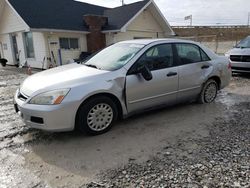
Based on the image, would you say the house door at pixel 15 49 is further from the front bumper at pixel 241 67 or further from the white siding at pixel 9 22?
the front bumper at pixel 241 67

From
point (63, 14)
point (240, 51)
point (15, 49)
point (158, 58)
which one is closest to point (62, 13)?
point (63, 14)

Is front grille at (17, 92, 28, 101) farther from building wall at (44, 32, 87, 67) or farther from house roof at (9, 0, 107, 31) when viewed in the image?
building wall at (44, 32, 87, 67)

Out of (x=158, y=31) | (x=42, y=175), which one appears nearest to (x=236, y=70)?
(x=42, y=175)

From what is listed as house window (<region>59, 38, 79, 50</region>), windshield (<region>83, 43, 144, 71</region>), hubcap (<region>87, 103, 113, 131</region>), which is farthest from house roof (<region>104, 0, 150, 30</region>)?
hubcap (<region>87, 103, 113, 131</region>)

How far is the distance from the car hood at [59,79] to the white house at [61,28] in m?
9.69

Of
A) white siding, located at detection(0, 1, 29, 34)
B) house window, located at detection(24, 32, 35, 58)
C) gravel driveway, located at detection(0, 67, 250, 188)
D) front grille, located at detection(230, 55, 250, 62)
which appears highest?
white siding, located at detection(0, 1, 29, 34)

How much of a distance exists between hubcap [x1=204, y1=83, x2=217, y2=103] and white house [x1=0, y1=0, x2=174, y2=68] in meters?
10.3

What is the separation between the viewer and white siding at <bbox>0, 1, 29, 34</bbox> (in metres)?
14.2

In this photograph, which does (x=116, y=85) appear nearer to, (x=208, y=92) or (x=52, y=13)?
(x=208, y=92)

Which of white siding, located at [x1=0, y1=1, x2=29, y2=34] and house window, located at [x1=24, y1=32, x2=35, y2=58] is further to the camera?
house window, located at [x1=24, y1=32, x2=35, y2=58]

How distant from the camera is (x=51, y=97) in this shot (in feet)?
11.3

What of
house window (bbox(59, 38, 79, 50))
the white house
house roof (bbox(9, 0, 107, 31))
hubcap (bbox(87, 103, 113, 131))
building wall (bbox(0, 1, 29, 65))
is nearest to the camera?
hubcap (bbox(87, 103, 113, 131))

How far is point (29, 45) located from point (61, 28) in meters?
2.72

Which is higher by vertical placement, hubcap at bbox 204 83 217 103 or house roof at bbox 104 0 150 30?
house roof at bbox 104 0 150 30
